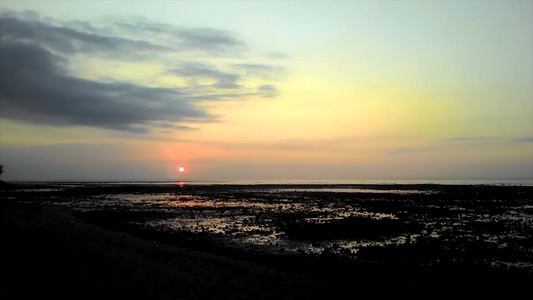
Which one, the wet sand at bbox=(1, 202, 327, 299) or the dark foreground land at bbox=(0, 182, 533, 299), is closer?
the wet sand at bbox=(1, 202, 327, 299)

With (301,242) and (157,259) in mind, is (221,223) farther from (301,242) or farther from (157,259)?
(157,259)

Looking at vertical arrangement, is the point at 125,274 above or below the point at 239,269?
above

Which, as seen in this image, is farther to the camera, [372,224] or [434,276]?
[372,224]

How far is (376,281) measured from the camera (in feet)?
42.7

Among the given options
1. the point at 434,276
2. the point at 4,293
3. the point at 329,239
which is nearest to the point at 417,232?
the point at 329,239

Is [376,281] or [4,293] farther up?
[4,293]

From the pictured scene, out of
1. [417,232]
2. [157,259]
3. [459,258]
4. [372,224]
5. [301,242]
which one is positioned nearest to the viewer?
[157,259]

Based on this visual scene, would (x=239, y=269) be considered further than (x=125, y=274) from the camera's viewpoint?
Yes

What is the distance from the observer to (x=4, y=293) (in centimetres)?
896

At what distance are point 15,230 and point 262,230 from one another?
14.6 m

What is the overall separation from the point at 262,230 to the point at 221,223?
5218 millimetres

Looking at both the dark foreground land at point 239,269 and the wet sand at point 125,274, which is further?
the dark foreground land at point 239,269

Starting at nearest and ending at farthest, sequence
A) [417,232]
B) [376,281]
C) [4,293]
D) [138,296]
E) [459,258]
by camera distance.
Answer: [4,293] < [138,296] < [376,281] < [459,258] < [417,232]

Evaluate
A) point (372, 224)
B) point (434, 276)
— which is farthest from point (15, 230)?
point (372, 224)
